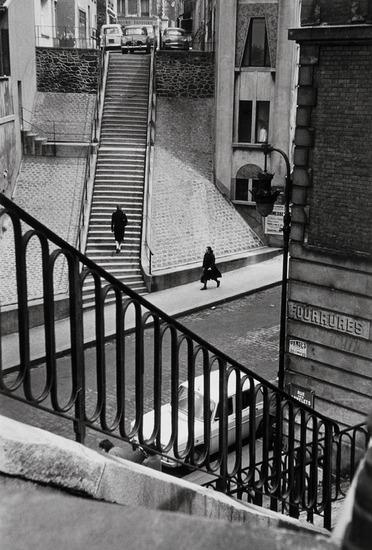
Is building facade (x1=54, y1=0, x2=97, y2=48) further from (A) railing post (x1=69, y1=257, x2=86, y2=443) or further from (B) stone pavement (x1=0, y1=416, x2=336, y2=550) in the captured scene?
(B) stone pavement (x1=0, y1=416, x2=336, y2=550)

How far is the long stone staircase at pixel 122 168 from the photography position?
2219 centimetres

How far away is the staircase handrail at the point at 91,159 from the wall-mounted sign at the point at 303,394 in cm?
992

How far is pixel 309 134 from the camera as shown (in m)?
12.6

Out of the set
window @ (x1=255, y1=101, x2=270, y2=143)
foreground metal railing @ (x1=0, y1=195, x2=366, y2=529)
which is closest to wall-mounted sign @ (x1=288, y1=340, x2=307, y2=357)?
foreground metal railing @ (x1=0, y1=195, x2=366, y2=529)

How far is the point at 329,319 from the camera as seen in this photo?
12938mm

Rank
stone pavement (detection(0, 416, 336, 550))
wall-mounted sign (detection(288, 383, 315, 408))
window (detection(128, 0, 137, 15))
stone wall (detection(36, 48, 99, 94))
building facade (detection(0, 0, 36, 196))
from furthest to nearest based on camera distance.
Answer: window (detection(128, 0, 137, 15)), stone wall (detection(36, 48, 99, 94)), building facade (detection(0, 0, 36, 196)), wall-mounted sign (detection(288, 383, 315, 408)), stone pavement (detection(0, 416, 336, 550))

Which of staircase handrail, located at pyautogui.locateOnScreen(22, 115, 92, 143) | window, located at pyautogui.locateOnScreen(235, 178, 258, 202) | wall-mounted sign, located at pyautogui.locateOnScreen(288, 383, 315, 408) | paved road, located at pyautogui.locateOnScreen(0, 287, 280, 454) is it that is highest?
staircase handrail, located at pyautogui.locateOnScreen(22, 115, 92, 143)

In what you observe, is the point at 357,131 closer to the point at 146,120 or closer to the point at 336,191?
the point at 336,191

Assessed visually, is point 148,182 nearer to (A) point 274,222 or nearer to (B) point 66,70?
(B) point 66,70

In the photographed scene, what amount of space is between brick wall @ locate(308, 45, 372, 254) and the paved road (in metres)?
4.93

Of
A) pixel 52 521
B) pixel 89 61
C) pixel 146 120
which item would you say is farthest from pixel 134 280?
pixel 52 521

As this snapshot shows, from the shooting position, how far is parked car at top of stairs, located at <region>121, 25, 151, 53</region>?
109 ft

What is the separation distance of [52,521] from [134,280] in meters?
19.1

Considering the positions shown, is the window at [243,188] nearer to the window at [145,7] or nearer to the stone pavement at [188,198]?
the stone pavement at [188,198]
